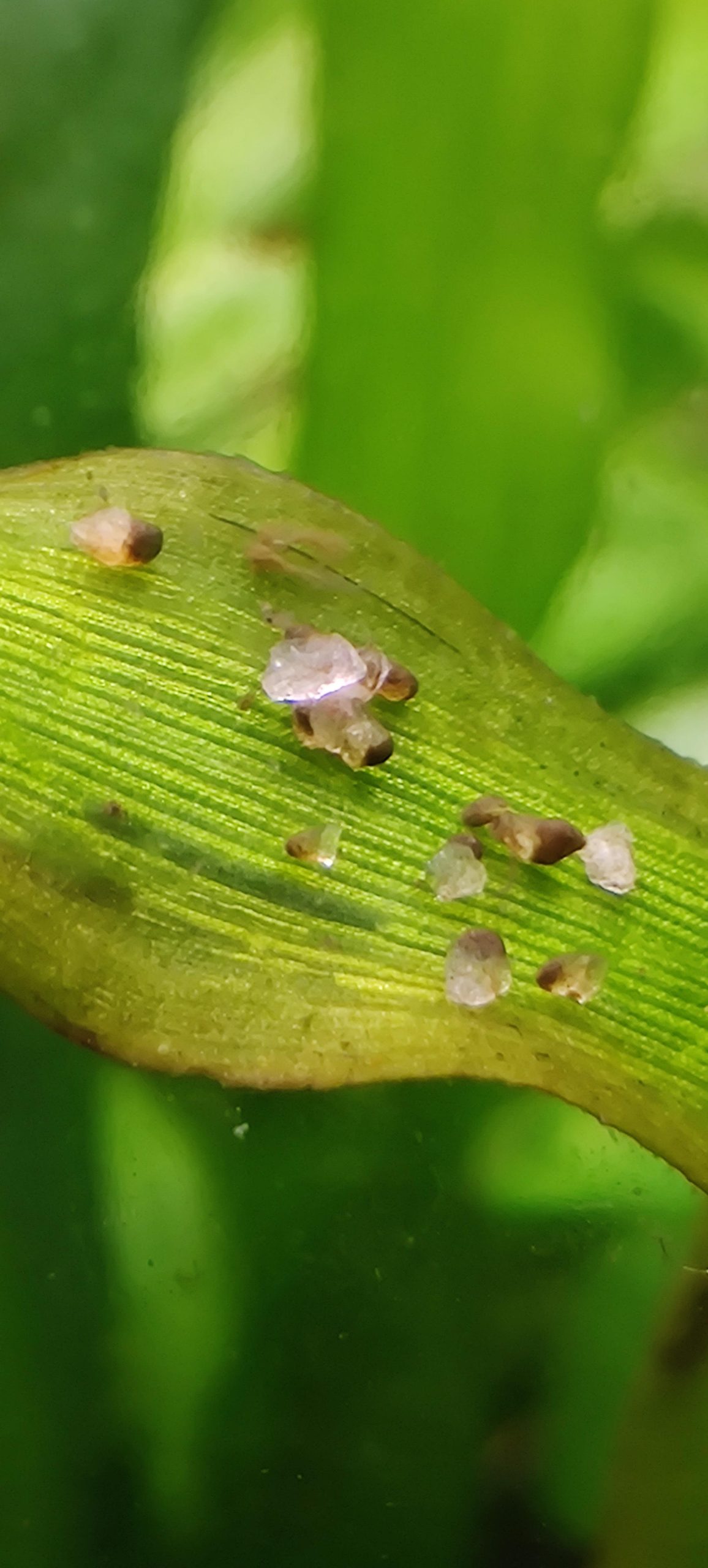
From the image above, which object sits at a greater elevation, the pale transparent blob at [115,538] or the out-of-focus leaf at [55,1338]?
the pale transparent blob at [115,538]

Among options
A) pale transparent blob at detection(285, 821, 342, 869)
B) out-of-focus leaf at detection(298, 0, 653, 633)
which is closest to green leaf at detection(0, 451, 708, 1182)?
pale transparent blob at detection(285, 821, 342, 869)

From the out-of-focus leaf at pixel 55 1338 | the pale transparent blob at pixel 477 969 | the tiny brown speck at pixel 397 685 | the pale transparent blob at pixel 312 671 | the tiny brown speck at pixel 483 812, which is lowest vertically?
the out-of-focus leaf at pixel 55 1338

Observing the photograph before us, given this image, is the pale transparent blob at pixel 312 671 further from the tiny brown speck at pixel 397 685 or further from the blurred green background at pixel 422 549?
the blurred green background at pixel 422 549

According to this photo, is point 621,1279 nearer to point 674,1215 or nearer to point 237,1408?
point 674,1215

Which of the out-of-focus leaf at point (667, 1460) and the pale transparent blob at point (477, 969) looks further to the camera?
the out-of-focus leaf at point (667, 1460)

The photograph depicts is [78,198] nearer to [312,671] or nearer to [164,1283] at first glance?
[312,671]

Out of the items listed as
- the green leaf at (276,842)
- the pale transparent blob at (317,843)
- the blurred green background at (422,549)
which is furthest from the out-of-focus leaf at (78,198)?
the pale transparent blob at (317,843)

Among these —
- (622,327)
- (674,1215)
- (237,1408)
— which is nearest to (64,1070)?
(237,1408)

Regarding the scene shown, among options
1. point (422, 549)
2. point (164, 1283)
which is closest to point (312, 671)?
point (422, 549)

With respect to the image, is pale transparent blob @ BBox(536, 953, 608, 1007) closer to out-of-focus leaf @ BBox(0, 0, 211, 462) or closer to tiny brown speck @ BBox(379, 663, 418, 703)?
tiny brown speck @ BBox(379, 663, 418, 703)
